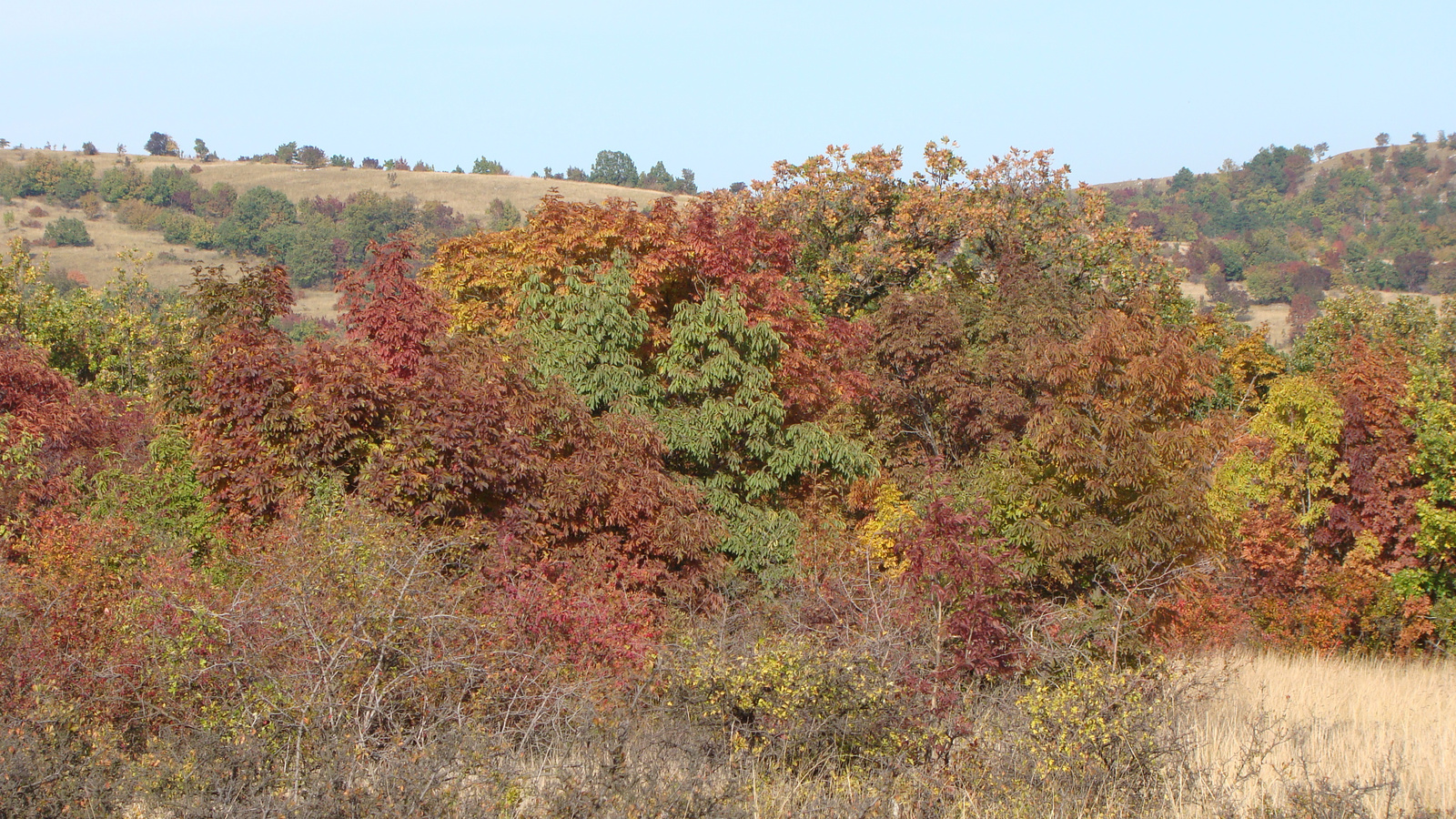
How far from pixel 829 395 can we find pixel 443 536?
10.2m

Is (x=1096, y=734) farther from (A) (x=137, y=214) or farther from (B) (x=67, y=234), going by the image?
(A) (x=137, y=214)

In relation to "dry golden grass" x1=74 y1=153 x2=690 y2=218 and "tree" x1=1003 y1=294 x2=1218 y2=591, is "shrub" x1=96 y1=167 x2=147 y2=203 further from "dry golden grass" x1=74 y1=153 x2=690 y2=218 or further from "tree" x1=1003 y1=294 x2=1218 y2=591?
"tree" x1=1003 y1=294 x2=1218 y2=591

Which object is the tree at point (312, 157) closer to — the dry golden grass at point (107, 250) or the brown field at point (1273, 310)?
the dry golden grass at point (107, 250)

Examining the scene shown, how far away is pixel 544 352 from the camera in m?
15.5

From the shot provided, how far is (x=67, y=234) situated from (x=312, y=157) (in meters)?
40.6

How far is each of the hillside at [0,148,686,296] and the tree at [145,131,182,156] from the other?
14.9 ft

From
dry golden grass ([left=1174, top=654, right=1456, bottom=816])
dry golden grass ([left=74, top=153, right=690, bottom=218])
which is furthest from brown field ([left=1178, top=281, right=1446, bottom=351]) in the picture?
dry golden grass ([left=1174, top=654, right=1456, bottom=816])

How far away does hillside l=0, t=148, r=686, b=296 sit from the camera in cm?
7931

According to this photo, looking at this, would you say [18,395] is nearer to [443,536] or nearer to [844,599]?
[443,536]

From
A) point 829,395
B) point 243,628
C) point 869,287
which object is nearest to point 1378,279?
point 869,287

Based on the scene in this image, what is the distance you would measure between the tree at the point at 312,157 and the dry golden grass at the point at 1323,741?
376 feet

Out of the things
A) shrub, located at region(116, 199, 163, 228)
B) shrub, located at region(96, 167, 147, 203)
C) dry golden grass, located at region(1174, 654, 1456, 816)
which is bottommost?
dry golden grass, located at region(1174, 654, 1456, 816)

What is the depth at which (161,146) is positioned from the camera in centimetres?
11944

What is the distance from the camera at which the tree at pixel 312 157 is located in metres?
114
